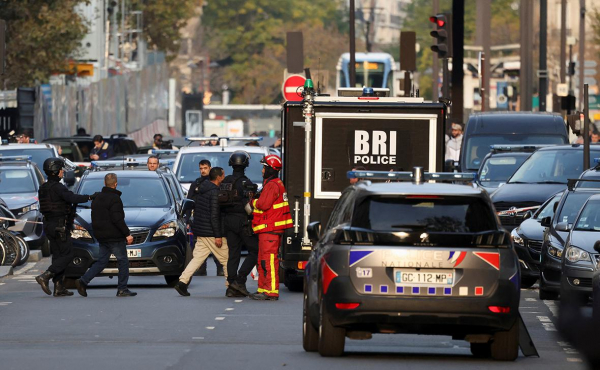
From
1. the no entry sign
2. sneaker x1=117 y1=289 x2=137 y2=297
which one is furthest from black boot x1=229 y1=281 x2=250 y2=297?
the no entry sign

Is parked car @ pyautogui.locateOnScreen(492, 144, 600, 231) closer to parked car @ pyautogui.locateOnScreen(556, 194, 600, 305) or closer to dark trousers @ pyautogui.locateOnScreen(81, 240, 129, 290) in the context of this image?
parked car @ pyautogui.locateOnScreen(556, 194, 600, 305)

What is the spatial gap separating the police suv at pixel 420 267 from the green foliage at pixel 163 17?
258 ft

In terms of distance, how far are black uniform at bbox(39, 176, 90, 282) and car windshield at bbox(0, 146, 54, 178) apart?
1202 centimetres

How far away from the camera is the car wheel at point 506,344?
13.6 m

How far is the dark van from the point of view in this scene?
31.7 m

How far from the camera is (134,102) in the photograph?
84.9 m

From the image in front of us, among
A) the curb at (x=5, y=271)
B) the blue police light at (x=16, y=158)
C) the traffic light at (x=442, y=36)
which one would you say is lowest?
the curb at (x=5, y=271)

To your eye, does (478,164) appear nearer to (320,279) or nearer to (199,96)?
(320,279)

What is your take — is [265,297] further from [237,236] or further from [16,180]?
[16,180]

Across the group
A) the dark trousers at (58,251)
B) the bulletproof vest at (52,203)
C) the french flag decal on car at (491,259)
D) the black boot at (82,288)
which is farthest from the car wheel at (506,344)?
the bulletproof vest at (52,203)

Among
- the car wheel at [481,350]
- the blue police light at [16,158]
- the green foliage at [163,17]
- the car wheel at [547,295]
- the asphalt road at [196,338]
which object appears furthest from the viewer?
the green foliage at [163,17]

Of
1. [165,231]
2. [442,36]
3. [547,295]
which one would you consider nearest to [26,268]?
[165,231]

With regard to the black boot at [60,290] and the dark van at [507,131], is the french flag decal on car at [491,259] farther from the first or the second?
the dark van at [507,131]

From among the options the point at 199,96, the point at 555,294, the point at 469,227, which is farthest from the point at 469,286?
the point at 199,96
